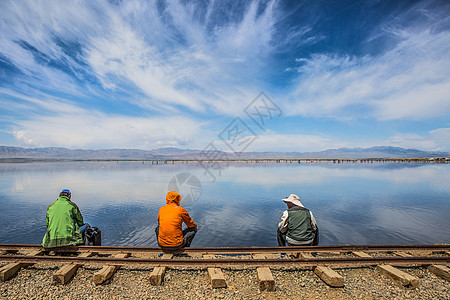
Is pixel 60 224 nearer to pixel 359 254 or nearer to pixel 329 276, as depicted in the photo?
pixel 329 276

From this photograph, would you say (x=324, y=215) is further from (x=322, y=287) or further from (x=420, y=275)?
(x=322, y=287)

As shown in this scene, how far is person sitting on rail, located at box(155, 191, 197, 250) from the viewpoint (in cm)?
591

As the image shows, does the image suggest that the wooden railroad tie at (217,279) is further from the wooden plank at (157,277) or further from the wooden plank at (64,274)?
the wooden plank at (64,274)

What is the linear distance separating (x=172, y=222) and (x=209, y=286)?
5.93ft

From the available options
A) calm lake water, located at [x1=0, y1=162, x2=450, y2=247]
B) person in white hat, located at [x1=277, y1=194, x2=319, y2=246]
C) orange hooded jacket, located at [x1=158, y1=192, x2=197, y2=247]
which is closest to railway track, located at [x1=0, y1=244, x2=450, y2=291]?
person in white hat, located at [x1=277, y1=194, x2=319, y2=246]

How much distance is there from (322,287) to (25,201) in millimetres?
21612

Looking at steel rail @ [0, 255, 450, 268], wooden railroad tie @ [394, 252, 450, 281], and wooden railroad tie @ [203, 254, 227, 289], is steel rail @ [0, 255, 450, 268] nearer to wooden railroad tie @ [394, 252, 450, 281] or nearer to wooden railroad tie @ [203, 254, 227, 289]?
wooden railroad tie @ [394, 252, 450, 281]

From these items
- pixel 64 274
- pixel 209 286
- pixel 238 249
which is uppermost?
pixel 64 274

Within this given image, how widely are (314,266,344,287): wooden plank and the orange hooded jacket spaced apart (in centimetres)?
337

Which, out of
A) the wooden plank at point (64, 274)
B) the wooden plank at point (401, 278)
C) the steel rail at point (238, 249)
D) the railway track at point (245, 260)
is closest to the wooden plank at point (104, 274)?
the railway track at point (245, 260)

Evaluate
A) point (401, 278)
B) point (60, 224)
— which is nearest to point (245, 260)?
point (401, 278)

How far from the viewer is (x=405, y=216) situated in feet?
45.1

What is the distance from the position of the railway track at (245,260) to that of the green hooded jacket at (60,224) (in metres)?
0.31

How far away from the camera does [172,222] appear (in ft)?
19.5
